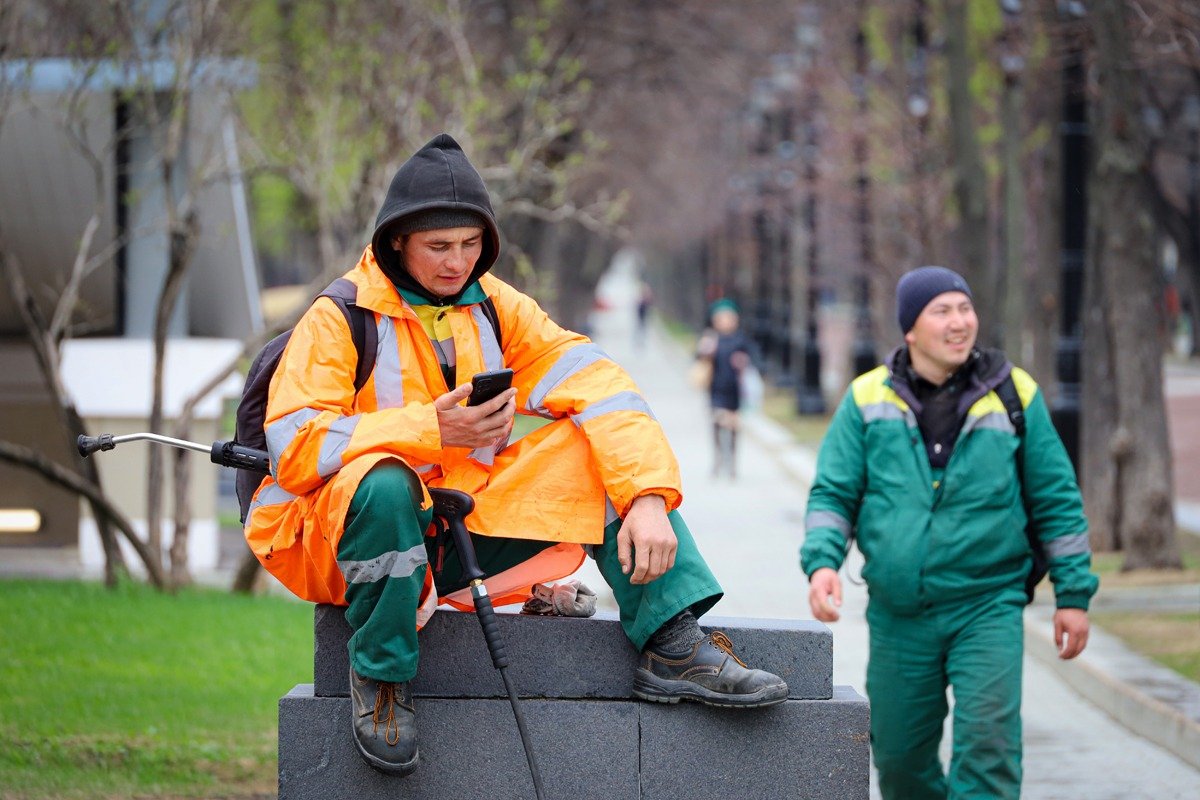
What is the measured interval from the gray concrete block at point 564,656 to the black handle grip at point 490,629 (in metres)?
0.35

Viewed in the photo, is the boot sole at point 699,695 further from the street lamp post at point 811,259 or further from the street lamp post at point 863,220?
the street lamp post at point 811,259

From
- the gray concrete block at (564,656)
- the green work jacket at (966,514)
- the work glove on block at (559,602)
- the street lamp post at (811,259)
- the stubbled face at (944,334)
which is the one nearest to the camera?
the gray concrete block at (564,656)

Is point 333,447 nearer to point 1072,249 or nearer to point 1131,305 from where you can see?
point 1131,305

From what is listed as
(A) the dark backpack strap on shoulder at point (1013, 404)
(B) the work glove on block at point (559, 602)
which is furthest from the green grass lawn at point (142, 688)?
(A) the dark backpack strap on shoulder at point (1013, 404)

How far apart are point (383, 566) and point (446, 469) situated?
0.42 metres

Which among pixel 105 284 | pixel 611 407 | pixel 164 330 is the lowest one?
pixel 611 407

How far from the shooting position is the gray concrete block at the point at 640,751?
4594 millimetres

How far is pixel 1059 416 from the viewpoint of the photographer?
14266 mm

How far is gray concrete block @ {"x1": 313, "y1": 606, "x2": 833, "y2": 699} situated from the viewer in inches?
181

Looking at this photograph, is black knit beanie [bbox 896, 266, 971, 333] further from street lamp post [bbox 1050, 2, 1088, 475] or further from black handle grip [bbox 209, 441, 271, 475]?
street lamp post [bbox 1050, 2, 1088, 475]

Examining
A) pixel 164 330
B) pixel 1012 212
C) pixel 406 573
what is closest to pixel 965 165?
pixel 1012 212

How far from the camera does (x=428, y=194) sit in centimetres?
424

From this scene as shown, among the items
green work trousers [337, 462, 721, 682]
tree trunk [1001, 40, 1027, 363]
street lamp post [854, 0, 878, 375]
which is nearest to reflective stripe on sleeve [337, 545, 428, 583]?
green work trousers [337, 462, 721, 682]

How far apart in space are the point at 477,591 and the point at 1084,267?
34.8 ft
